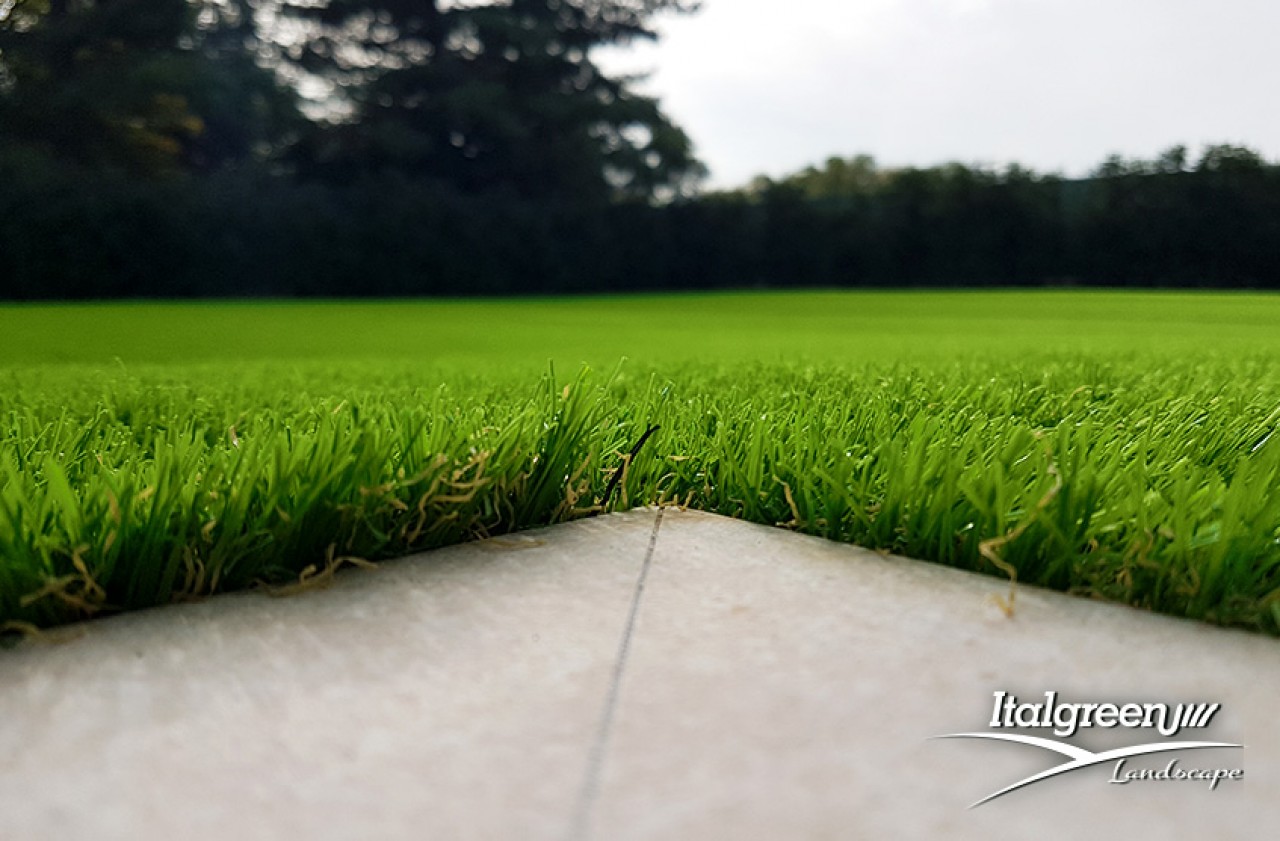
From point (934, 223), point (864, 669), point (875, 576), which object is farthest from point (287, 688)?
point (934, 223)

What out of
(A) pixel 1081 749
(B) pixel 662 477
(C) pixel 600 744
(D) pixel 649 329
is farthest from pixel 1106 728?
(D) pixel 649 329

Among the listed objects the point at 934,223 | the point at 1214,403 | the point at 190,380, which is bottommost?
the point at 190,380

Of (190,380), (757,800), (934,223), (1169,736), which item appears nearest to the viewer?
(757,800)

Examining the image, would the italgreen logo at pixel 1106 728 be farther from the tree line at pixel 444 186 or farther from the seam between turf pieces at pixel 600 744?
the tree line at pixel 444 186

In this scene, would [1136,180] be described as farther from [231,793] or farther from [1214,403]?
[231,793]

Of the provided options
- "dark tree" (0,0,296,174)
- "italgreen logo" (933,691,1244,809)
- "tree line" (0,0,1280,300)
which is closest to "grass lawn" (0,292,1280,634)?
"italgreen logo" (933,691,1244,809)

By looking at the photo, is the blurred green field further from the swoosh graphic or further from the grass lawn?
the swoosh graphic

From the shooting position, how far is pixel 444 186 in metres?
23.1

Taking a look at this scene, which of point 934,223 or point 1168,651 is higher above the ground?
point 934,223

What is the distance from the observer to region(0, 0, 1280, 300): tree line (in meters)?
17.5

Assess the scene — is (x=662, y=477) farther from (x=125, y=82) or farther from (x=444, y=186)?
(x=125, y=82)

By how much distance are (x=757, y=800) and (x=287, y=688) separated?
52cm

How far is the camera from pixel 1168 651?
1.08 m

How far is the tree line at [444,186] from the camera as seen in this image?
17.5 m
